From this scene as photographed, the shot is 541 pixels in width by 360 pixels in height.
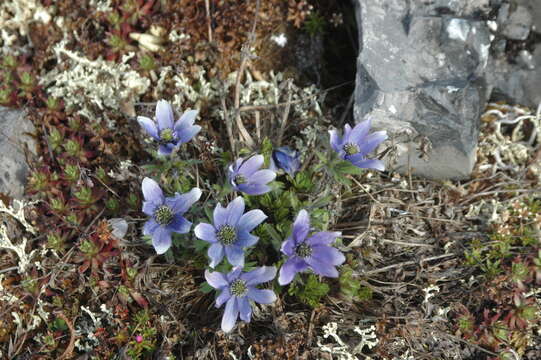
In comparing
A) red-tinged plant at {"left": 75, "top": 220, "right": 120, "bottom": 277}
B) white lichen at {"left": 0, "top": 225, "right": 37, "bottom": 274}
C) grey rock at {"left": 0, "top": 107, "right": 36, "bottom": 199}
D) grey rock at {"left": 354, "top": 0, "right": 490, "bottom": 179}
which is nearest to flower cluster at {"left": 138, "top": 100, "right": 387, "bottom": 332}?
red-tinged plant at {"left": 75, "top": 220, "right": 120, "bottom": 277}

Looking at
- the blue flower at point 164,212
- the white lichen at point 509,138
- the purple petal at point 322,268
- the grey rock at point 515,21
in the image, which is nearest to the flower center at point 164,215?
the blue flower at point 164,212

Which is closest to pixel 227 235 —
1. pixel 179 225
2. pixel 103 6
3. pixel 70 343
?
pixel 179 225

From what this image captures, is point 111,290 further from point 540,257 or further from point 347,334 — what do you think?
point 540,257

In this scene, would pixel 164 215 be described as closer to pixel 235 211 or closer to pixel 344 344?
pixel 235 211

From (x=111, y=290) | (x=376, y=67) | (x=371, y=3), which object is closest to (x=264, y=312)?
(x=111, y=290)

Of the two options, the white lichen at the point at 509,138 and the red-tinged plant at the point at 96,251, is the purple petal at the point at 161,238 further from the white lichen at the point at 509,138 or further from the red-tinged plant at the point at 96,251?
the white lichen at the point at 509,138
